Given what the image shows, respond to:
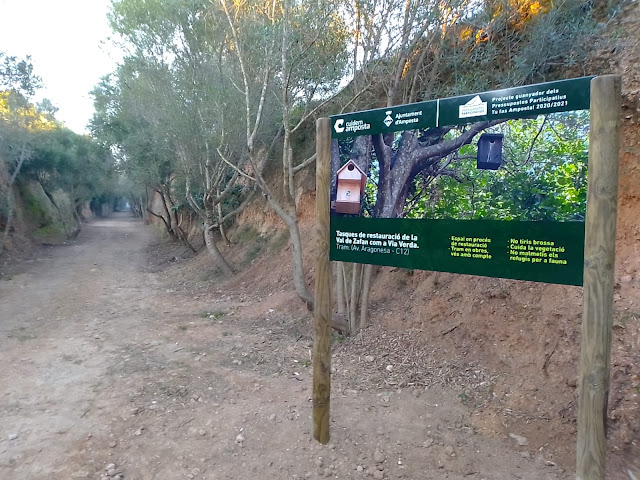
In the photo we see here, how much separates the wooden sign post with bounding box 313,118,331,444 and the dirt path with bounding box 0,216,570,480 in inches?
18.4

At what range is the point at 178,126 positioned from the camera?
12.3m

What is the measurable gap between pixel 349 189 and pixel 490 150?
1187 mm

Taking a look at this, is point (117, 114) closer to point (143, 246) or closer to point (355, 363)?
point (143, 246)

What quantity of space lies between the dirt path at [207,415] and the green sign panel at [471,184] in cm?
159

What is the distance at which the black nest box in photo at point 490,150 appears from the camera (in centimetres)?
302

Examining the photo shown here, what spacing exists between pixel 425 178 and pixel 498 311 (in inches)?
99.9

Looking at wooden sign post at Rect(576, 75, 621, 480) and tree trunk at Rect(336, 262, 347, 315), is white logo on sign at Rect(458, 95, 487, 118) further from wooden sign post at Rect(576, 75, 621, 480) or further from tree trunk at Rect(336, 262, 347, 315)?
tree trunk at Rect(336, 262, 347, 315)

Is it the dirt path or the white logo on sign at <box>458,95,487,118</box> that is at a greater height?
the white logo on sign at <box>458,95,487,118</box>

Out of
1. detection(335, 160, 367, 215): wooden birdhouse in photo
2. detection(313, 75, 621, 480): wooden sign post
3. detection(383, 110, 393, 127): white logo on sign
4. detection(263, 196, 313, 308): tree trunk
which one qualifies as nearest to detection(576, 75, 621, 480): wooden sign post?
detection(313, 75, 621, 480): wooden sign post

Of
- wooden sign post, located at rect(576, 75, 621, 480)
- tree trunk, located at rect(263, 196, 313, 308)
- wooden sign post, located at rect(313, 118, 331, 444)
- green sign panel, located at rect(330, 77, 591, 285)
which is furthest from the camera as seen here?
tree trunk, located at rect(263, 196, 313, 308)

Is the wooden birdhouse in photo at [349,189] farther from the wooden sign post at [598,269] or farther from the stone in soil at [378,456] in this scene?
the stone in soil at [378,456]

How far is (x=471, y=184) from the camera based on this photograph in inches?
126

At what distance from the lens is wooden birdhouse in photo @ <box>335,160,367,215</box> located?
375cm

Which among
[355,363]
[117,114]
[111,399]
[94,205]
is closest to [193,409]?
[111,399]
